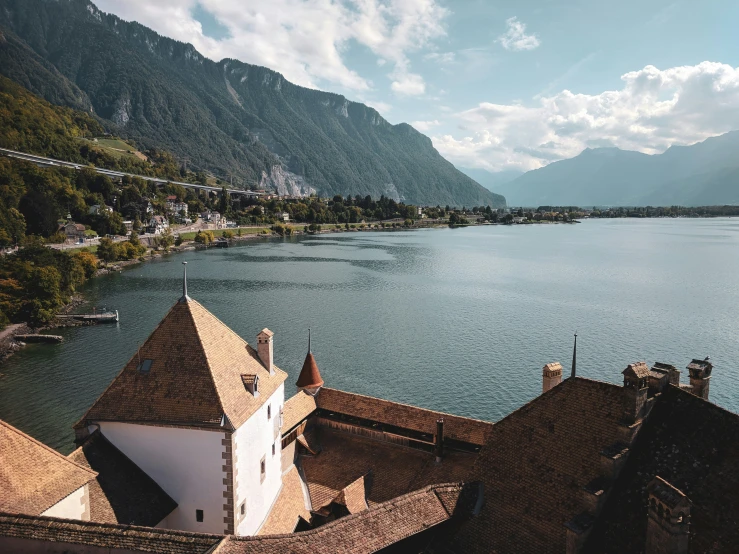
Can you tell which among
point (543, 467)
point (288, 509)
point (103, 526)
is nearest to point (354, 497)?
point (288, 509)

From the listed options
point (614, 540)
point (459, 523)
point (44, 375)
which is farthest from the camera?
point (44, 375)

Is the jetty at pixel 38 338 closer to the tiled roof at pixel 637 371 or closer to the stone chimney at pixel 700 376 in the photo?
the tiled roof at pixel 637 371

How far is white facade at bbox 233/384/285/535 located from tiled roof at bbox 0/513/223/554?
5.24 m

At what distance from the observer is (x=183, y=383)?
662 inches

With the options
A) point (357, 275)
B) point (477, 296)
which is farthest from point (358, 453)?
point (357, 275)

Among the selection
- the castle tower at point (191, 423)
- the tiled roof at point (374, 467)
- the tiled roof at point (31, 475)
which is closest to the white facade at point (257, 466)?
the castle tower at point (191, 423)

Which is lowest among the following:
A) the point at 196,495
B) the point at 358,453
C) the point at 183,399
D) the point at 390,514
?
the point at 358,453

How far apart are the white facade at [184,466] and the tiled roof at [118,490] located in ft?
1.19

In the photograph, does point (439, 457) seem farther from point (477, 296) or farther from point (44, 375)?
point (477, 296)

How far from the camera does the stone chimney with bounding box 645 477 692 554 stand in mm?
9242

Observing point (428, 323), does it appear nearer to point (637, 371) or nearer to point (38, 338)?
point (38, 338)

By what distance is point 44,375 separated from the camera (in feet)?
149

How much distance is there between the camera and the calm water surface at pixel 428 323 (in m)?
42.7

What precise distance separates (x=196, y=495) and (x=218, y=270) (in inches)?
3930
